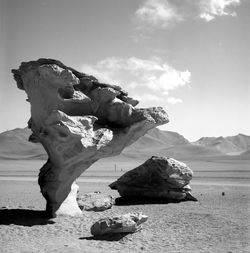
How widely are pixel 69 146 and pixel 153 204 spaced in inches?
279

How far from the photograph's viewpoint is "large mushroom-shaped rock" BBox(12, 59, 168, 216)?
515 inches

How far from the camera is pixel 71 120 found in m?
13.0

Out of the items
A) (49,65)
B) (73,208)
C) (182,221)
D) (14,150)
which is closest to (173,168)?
(182,221)

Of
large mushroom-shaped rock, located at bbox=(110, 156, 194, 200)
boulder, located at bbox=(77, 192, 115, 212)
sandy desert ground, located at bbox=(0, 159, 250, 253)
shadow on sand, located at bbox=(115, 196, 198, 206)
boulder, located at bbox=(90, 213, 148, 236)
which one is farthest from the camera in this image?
large mushroom-shaped rock, located at bbox=(110, 156, 194, 200)

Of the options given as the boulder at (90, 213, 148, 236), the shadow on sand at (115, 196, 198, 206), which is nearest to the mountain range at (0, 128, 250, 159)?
the shadow on sand at (115, 196, 198, 206)

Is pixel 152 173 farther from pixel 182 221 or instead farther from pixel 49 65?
pixel 49 65

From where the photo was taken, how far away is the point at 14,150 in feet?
421

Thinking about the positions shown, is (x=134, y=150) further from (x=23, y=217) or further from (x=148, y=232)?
(x=148, y=232)

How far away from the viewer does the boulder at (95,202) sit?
658 inches

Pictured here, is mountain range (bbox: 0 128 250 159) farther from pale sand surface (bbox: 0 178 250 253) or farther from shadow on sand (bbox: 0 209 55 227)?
shadow on sand (bbox: 0 209 55 227)

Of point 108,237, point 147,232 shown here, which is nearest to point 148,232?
point 147,232

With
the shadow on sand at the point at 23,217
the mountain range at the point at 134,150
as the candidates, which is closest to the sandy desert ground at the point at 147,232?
the shadow on sand at the point at 23,217

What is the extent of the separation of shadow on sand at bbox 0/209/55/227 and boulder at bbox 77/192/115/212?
2177mm

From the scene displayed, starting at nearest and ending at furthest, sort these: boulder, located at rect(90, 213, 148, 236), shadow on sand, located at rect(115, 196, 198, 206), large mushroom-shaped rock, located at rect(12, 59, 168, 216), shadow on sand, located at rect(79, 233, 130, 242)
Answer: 1. shadow on sand, located at rect(79, 233, 130, 242)
2. boulder, located at rect(90, 213, 148, 236)
3. large mushroom-shaped rock, located at rect(12, 59, 168, 216)
4. shadow on sand, located at rect(115, 196, 198, 206)
